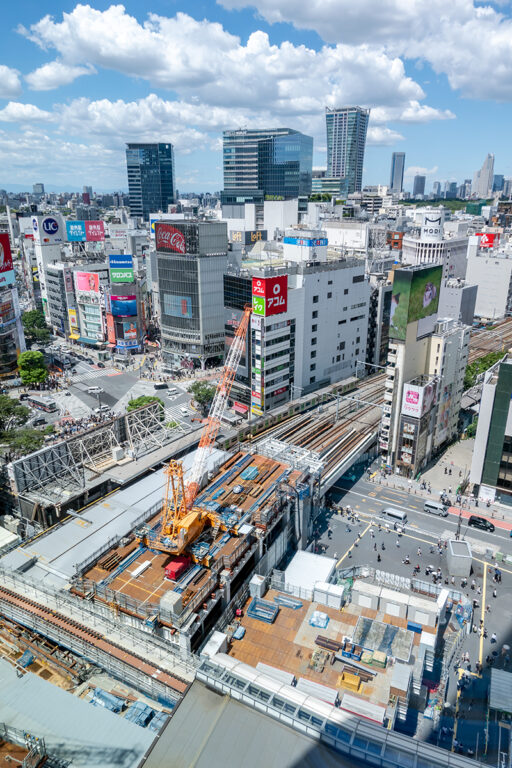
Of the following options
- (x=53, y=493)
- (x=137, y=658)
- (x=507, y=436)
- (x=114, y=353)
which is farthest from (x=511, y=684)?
(x=114, y=353)

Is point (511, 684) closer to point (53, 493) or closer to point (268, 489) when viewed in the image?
point (268, 489)

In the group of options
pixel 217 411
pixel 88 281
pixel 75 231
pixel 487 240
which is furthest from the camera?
pixel 75 231

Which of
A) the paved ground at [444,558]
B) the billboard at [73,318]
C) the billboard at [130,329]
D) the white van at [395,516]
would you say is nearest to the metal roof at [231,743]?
the paved ground at [444,558]

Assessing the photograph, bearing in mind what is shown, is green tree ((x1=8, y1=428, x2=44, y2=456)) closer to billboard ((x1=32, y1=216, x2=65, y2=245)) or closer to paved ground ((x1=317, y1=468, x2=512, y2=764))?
paved ground ((x1=317, y1=468, x2=512, y2=764))

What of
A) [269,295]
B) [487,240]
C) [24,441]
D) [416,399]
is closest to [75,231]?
[269,295]

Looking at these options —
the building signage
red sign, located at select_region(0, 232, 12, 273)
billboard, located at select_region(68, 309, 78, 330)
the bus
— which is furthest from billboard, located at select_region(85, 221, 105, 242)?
the building signage

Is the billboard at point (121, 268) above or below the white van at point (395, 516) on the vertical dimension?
above

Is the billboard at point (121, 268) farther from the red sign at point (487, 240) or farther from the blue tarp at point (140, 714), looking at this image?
the red sign at point (487, 240)

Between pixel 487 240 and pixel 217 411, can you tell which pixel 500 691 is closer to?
pixel 217 411
